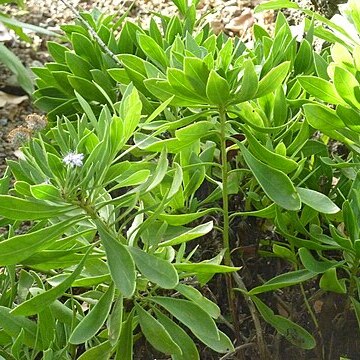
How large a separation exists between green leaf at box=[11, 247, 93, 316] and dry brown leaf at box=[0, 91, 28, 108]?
1801 mm

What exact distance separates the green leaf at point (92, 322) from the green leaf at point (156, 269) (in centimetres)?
6

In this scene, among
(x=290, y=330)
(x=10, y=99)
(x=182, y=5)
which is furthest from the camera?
(x=10, y=99)

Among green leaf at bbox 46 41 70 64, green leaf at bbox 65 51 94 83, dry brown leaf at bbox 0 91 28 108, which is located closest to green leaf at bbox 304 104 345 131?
green leaf at bbox 65 51 94 83

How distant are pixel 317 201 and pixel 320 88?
0.61 feet

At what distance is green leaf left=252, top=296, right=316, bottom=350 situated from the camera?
3.79ft

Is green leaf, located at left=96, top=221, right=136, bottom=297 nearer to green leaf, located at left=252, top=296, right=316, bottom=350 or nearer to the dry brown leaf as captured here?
green leaf, located at left=252, top=296, right=316, bottom=350

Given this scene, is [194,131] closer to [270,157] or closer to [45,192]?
[270,157]

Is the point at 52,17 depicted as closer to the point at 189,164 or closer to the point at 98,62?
the point at 98,62

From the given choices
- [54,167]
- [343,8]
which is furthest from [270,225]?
[54,167]

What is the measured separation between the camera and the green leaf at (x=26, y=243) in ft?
3.16

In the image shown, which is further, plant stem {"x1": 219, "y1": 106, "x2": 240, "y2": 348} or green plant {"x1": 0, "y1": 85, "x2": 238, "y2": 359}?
plant stem {"x1": 219, "y1": 106, "x2": 240, "y2": 348}

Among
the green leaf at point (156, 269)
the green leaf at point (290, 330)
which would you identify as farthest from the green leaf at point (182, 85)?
the green leaf at point (290, 330)

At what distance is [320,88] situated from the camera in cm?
115

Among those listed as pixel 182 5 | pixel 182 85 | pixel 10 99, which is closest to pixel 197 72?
pixel 182 85
